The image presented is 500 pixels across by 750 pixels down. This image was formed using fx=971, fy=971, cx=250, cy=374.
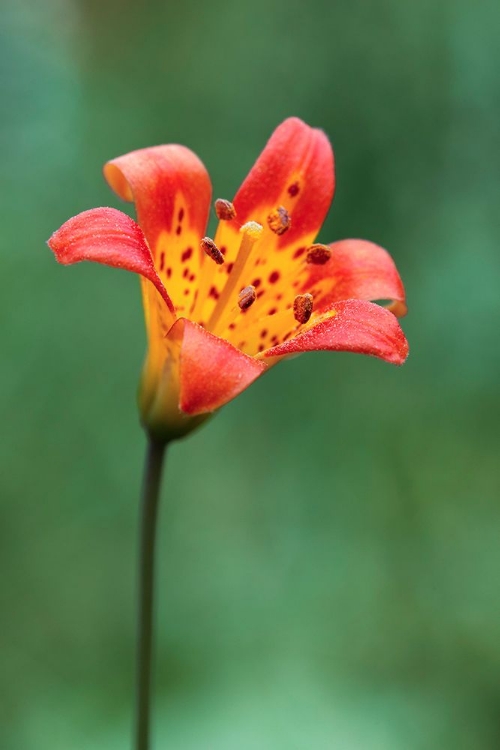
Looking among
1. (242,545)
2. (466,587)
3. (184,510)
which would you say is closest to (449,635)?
(466,587)

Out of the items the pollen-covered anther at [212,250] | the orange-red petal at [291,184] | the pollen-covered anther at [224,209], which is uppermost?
the orange-red petal at [291,184]

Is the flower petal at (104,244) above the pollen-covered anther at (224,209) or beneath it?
beneath

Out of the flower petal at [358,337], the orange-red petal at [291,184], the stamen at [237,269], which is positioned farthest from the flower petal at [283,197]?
the flower petal at [358,337]

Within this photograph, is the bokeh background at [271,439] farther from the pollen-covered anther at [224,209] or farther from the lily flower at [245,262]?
Answer: the pollen-covered anther at [224,209]

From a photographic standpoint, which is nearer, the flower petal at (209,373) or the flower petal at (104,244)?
the flower petal at (209,373)

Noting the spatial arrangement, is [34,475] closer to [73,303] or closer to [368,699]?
[73,303]

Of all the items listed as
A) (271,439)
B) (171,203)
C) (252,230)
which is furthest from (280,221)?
(271,439)

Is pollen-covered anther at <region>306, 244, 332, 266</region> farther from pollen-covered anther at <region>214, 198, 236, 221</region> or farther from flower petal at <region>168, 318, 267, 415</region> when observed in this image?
flower petal at <region>168, 318, 267, 415</region>
